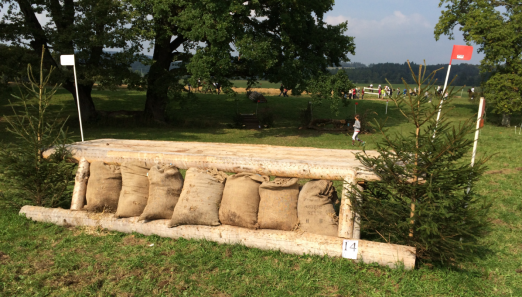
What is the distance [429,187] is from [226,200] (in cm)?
254

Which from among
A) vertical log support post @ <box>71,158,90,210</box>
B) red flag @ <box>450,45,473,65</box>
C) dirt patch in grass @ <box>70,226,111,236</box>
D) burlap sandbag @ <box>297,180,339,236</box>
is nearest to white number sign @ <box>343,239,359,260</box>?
burlap sandbag @ <box>297,180,339,236</box>

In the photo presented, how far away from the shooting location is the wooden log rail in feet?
14.9

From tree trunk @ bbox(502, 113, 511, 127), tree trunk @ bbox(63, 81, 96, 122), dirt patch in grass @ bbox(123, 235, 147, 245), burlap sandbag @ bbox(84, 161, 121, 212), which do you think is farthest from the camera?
tree trunk @ bbox(502, 113, 511, 127)

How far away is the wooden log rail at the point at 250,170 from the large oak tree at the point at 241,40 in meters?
10.5

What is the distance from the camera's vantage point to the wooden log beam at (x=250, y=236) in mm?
4305

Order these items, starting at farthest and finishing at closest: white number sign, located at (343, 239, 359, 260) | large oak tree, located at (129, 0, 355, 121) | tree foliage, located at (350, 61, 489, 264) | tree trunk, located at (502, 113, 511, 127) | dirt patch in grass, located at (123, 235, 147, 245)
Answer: tree trunk, located at (502, 113, 511, 127) < large oak tree, located at (129, 0, 355, 121) < dirt patch in grass, located at (123, 235, 147, 245) < white number sign, located at (343, 239, 359, 260) < tree foliage, located at (350, 61, 489, 264)

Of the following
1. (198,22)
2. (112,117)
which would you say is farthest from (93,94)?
(198,22)

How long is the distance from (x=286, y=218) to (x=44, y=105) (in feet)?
14.1

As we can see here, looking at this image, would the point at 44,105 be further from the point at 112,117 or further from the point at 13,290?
the point at 112,117

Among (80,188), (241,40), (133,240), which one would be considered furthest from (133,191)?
(241,40)

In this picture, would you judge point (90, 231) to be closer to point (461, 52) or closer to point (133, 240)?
point (133, 240)

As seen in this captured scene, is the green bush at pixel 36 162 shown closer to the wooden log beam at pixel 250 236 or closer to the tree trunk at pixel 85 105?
the wooden log beam at pixel 250 236

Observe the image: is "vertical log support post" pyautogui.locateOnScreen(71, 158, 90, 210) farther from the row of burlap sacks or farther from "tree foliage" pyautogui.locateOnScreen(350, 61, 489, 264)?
"tree foliage" pyautogui.locateOnScreen(350, 61, 489, 264)

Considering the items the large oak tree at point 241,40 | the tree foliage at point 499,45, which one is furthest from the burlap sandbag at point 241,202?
the tree foliage at point 499,45
